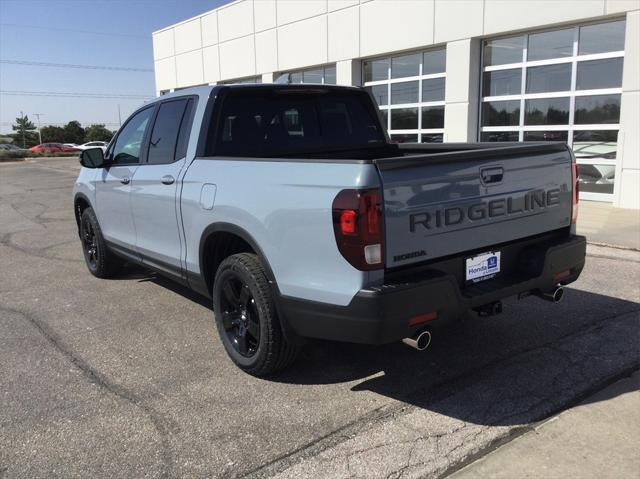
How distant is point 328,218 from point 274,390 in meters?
1.31

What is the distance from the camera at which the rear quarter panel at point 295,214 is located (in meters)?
3.00

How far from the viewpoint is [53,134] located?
9062cm

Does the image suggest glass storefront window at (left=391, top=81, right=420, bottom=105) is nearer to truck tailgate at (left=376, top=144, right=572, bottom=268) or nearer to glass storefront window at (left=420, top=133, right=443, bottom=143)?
glass storefront window at (left=420, top=133, right=443, bottom=143)

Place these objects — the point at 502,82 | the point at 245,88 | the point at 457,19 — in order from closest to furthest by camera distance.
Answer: the point at 245,88, the point at 502,82, the point at 457,19

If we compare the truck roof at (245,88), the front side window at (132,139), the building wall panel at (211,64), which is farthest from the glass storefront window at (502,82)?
the building wall panel at (211,64)

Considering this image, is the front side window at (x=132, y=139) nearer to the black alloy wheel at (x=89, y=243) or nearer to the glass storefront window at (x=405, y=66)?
the black alloy wheel at (x=89, y=243)

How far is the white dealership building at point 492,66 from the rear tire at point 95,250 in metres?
9.36

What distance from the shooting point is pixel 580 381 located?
3.66 meters

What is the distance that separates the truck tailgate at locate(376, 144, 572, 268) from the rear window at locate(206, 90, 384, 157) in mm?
1694

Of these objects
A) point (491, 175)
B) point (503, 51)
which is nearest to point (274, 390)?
point (491, 175)

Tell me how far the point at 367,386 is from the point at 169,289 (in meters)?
3.01

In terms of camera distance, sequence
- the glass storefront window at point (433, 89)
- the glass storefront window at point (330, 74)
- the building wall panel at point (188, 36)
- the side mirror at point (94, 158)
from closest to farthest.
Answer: the side mirror at point (94, 158), the glass storefront window at point (433, 89), the glass storefront window at point (330, 74), the building wall panel at point (188, 36)

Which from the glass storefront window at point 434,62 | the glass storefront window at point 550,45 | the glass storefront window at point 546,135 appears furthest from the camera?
the glass storefront window at point 434,62

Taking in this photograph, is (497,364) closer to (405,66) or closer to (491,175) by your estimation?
(491,175)
